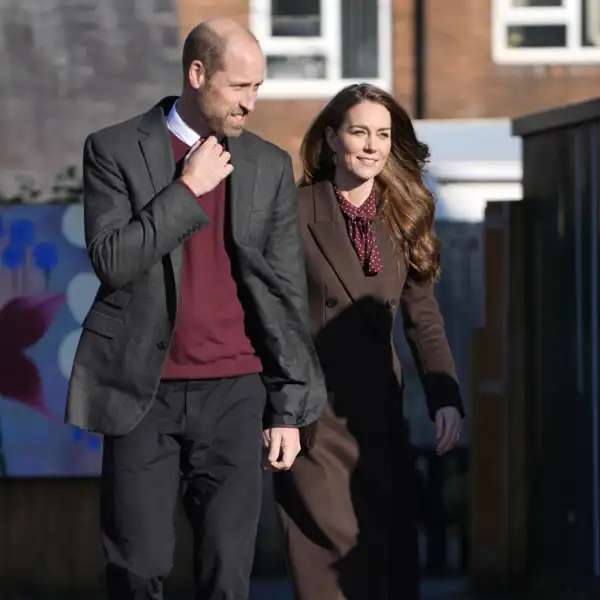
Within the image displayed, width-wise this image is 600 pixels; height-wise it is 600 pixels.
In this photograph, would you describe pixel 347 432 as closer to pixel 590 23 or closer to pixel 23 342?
pixel 23 342

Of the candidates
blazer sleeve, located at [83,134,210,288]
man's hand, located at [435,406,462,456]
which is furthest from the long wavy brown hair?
blazer sleeve, located at [83,134,210,288]

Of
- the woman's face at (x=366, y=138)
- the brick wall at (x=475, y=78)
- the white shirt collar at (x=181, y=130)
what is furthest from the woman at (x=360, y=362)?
the brick wall at (x=475, y=78)

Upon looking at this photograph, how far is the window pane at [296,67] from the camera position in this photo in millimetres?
10242

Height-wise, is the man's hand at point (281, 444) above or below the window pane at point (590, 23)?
below

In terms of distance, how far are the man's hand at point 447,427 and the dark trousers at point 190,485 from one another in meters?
0.84

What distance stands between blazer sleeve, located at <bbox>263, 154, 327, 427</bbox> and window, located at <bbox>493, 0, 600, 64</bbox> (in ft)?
19.8

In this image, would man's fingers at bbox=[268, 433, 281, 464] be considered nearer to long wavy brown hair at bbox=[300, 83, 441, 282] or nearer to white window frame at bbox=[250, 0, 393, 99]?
long wavy brown hair at bbox=[300, 83, 441, 282]

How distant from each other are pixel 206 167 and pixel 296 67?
20.9 feet

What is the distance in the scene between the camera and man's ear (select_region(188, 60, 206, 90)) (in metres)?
4.07

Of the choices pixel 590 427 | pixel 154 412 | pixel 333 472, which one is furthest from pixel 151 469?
pixel 590 427

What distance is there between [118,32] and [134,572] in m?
5.93

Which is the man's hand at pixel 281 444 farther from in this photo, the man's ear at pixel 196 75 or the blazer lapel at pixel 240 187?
the man's ear at pixel 196 75

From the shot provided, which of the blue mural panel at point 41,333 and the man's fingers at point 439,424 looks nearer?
the man's fingers at point 439,424

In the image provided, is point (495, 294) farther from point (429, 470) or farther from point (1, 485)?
point (1, 485)
